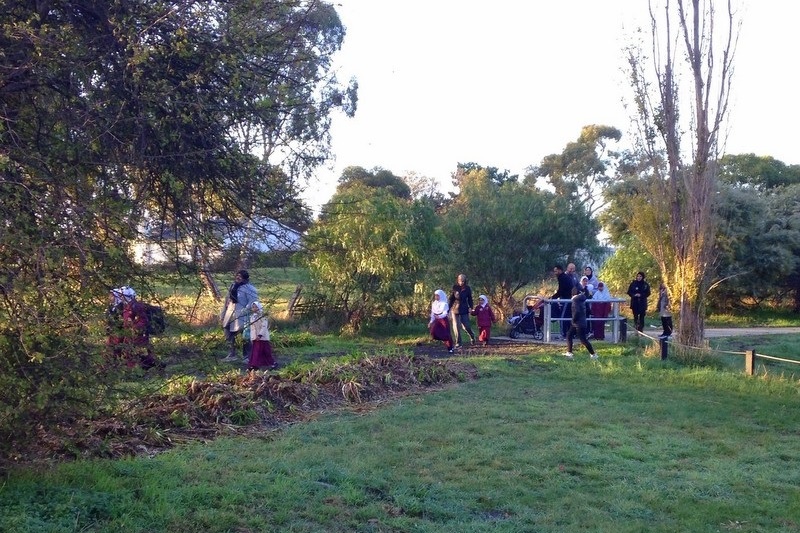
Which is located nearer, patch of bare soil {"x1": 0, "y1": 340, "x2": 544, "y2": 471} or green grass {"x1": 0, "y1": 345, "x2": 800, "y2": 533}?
green grass {"x1": 0, "y1": 345, "x2": 800, "y2": 533}

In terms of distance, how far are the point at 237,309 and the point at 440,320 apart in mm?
6459

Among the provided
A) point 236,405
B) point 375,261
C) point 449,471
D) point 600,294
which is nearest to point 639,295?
point 600,294

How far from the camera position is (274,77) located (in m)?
6.50

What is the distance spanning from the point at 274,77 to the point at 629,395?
7.71 m

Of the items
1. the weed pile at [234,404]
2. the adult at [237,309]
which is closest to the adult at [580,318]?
the weed pile at [234,404]

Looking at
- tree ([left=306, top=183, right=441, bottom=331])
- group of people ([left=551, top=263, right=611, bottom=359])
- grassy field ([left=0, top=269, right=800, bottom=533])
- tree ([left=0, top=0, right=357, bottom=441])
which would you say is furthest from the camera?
tree ([left=306, top=183, right=441, bottom=331])

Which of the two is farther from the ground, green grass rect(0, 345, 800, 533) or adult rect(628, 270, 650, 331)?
adult rect(628, 270, 650, 331)

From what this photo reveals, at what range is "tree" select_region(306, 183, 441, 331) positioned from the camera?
795 inches

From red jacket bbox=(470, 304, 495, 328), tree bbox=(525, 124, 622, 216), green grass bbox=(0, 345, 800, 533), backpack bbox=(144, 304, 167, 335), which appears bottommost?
green grass bbox=(0, 345, 800, 533)

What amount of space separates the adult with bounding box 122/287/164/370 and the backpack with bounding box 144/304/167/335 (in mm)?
24

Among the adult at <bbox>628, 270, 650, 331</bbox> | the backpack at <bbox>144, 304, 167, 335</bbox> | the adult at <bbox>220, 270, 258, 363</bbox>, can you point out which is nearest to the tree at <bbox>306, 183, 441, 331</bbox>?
the adult at <bbox>220, 270, 258, 363</bbox>

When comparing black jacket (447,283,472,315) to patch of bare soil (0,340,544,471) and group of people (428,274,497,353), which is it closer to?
group of people (428,274,497,353)

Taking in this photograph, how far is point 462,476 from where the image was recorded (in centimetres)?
741

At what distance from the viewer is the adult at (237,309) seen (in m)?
6.08
